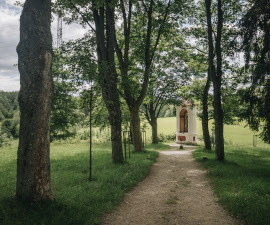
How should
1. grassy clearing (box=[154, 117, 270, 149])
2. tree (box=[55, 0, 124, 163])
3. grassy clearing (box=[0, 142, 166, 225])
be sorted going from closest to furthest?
grassy clearing (box=[0, 142, 166, 225])
tree (box=[55, 0, 124, 163])
grassy clearing (box=[154, 117, 270, 149])

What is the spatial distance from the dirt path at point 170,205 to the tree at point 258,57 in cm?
389

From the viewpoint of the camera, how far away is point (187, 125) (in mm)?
28703

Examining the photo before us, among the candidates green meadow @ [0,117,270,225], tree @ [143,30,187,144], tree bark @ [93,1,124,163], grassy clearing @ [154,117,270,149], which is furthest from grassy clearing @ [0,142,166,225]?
grassy clearing @ [154,117,270,149]

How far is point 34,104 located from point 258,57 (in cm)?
874

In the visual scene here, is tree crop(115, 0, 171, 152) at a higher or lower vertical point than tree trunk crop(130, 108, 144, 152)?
higher

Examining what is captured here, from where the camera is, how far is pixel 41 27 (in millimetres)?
4867

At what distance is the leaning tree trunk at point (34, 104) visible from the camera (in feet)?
15.1

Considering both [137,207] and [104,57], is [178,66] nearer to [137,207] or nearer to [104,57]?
[104,57]

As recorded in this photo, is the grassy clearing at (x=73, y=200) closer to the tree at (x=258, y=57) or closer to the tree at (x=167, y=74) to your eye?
the tree at (x=258, y=57)

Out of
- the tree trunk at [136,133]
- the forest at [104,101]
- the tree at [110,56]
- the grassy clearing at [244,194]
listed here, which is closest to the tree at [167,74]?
the forest at [104,101]

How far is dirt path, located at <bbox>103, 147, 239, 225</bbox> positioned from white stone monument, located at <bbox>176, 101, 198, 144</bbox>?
19.3 meters

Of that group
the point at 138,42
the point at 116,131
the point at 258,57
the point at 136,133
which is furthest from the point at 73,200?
the point at 138,42

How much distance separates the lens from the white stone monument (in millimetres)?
27328

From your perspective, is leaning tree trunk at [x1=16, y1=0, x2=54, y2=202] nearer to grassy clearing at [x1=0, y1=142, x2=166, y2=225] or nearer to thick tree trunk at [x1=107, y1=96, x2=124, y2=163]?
grassy clearing at [x1=0, y1=142, x2=166, y2=225]
